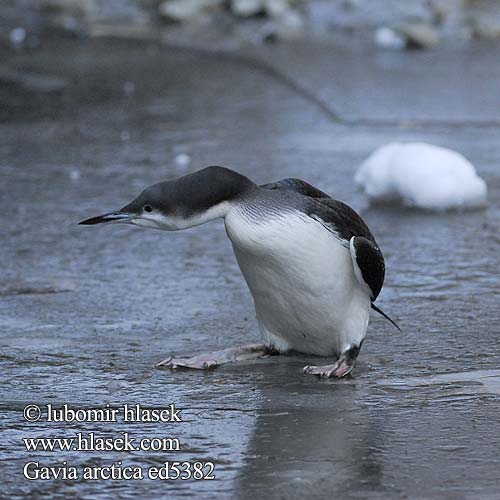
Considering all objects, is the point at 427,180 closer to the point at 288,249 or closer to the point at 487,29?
the point at 288,249

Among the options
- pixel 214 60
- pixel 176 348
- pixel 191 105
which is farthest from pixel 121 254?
pixel 214 60

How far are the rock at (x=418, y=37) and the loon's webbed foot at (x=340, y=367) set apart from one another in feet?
26.4

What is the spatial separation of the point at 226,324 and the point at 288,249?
1.03 meters

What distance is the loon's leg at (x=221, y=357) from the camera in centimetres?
469

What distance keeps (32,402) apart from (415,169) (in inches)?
128

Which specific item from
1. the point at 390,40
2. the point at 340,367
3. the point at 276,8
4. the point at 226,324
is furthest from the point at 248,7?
the point at 340,367

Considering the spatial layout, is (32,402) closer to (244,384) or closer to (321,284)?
(244,384)

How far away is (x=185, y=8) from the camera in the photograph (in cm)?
1478

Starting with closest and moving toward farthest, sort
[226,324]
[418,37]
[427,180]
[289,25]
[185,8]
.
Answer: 1. [226,324]
2. [427,180]
3. [418,37]
4. [289,25]
5. [185,8]

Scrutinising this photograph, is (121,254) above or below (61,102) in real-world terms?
above

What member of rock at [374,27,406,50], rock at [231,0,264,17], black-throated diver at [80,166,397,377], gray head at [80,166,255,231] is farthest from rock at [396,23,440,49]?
gray head at [80,166,255,231]

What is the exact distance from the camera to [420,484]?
3557 millimetres

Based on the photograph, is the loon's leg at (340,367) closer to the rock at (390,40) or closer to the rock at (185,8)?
the rock at (390,40)

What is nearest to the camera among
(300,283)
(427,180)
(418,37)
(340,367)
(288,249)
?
(288,249)
